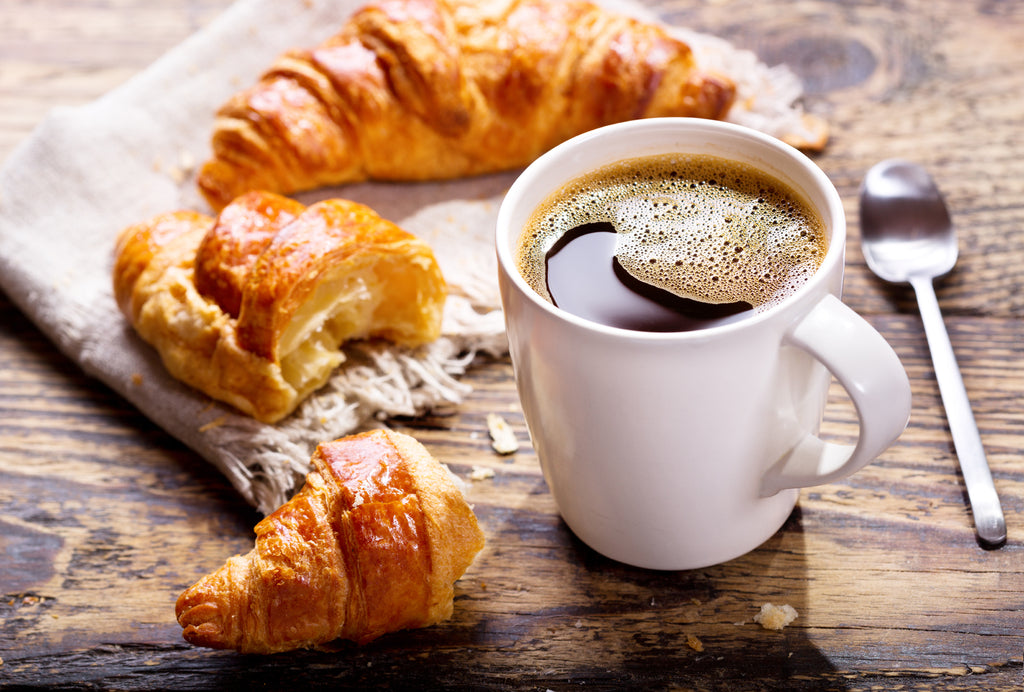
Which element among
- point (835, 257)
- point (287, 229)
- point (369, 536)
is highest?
point (835, 257)

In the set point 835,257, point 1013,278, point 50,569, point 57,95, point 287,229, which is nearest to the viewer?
point 835,257

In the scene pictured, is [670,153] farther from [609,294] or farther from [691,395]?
[691,395]

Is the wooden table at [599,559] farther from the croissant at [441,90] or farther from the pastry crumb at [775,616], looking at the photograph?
the croissant at [441,90]

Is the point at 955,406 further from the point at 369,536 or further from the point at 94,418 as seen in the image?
the point at 94,418

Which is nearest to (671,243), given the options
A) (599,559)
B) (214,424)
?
(599,559)

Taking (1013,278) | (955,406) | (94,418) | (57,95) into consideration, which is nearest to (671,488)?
(955,406)

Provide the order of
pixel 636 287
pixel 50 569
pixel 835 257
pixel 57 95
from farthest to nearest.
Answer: pixel 57 95 < pixel 50 569 < pixel 636 287 < pixel 835 257

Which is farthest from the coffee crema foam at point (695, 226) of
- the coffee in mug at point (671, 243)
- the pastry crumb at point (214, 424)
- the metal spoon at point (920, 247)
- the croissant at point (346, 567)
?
the pastry crumb at point (214, 424)
